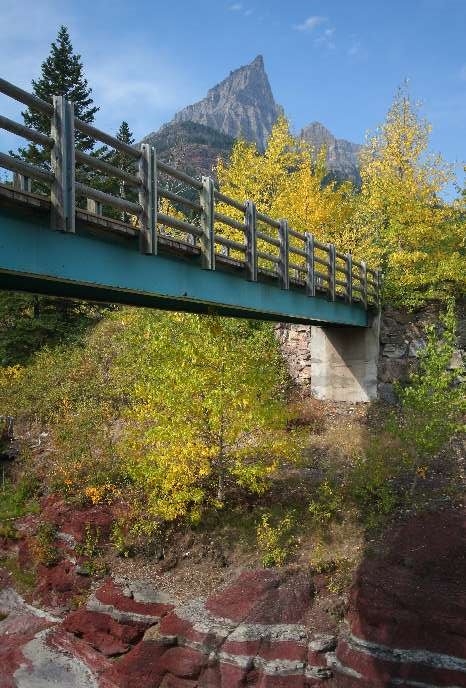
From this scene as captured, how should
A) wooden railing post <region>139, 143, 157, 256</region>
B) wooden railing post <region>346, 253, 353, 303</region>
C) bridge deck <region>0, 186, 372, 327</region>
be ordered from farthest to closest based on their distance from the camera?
wooden railing post <region>346, 253, 353, 303</region> < wooden railing post <region>139, 143, 157, 256</region> < bridge deck <region>0, 186, 372, 327</region>

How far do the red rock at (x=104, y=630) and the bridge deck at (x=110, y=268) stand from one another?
6020mm

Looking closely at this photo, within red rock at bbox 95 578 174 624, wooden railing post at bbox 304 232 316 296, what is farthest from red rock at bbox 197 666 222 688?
wooden railing post at bbox 304 232 316 296

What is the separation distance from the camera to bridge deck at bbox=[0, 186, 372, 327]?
22.0ft

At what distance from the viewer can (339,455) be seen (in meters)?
16.3

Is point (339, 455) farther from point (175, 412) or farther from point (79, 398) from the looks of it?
point (79, 398)

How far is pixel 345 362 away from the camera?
2047cm

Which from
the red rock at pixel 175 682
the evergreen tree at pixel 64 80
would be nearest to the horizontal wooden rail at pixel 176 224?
the red rock at pixel 175 682

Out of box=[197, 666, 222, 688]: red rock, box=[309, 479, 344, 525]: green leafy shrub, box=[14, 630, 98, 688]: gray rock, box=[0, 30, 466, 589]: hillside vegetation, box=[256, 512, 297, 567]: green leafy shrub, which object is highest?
box=[0, 30, 466, 589]: hillside vegetation

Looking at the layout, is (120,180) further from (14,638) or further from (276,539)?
(14,638)

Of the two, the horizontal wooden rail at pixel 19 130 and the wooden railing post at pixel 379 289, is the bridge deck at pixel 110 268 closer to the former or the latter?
the horizontal wooden rail at pixel 19 130

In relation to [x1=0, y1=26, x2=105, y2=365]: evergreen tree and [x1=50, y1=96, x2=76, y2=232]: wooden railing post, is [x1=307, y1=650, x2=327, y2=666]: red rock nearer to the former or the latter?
[x1=50, y1=96, x2=76, y2=232]: wooden railing post

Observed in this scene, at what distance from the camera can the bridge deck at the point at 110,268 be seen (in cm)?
669

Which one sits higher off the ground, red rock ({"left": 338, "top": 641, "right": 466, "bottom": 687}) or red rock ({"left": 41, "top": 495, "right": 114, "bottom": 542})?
red rock ({"left": 41, "top": 495, "right": 114, "bottom": 542})

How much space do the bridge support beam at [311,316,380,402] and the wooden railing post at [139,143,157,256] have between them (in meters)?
12.9
